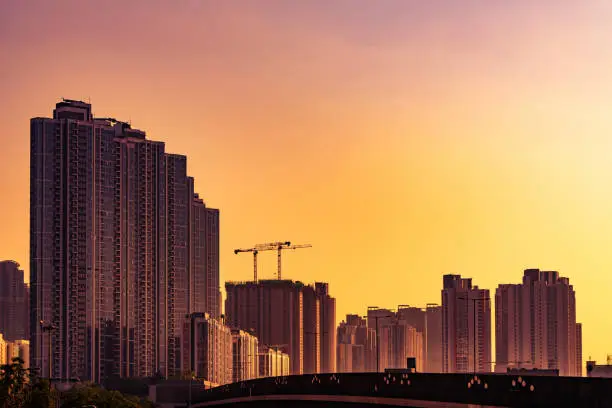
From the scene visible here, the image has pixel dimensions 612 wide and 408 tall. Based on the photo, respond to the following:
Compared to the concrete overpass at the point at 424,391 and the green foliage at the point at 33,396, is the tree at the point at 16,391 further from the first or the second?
the concrete overpass at the point at 424,391

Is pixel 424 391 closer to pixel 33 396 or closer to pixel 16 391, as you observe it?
pixel 16 391

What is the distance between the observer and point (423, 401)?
277 feet

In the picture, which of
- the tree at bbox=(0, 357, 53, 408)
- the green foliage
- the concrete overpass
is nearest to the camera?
the concrete overpass

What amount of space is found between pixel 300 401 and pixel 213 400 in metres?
40.5

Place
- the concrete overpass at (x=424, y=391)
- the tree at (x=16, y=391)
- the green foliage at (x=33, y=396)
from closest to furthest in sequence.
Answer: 1. the concrete overpass at (x=424, y=391)
2. the tree at (x=16, y=391)
3. the green foliage at (x=33, y=396)

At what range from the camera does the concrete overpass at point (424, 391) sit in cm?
6469

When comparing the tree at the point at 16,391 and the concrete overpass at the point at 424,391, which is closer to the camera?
the concrete overpass at the point at 424,391

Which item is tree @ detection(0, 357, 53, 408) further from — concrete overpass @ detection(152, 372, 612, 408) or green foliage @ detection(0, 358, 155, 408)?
concrete overpass @ detection(152, 372, 612, 408)

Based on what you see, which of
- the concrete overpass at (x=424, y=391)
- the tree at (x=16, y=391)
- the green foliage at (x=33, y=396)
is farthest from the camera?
the green foliage at (x=33, y=396)

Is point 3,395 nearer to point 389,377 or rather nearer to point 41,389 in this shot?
point 41,389

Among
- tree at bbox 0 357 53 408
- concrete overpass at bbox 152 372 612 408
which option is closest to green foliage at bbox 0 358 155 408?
tree at bbox 0 357 53 408

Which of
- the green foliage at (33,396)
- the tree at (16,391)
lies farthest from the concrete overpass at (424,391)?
the tree at (16,391)

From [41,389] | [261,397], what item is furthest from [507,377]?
[41,389]

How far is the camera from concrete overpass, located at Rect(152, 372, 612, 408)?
212 ft
